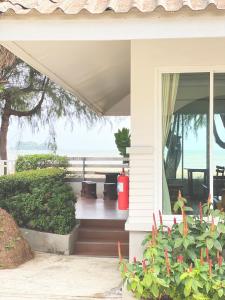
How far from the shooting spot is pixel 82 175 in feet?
49.9

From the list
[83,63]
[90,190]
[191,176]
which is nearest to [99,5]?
[191,176]

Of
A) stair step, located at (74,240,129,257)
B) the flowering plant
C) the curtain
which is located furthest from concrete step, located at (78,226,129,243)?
the flowering plant

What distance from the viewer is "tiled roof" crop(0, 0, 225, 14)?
4336 mm

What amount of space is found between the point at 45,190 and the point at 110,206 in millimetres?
2993

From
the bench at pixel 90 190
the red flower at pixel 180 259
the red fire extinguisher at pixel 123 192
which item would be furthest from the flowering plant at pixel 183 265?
the bench at pixel 90 190

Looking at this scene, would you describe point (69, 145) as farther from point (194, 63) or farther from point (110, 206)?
point (194, 63)

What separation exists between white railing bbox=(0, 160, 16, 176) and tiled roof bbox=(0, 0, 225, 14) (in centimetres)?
971

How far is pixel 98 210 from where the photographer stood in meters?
10.5

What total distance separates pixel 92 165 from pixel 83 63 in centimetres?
841

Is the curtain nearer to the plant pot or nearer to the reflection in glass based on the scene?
the reflection in glass

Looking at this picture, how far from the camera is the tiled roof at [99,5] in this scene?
4.34 m

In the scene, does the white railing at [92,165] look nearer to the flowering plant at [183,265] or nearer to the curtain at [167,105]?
the curtain at [167,105]

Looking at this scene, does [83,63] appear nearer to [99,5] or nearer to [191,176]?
[191,176]

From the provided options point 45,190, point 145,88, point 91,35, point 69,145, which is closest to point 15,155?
point 69,145
